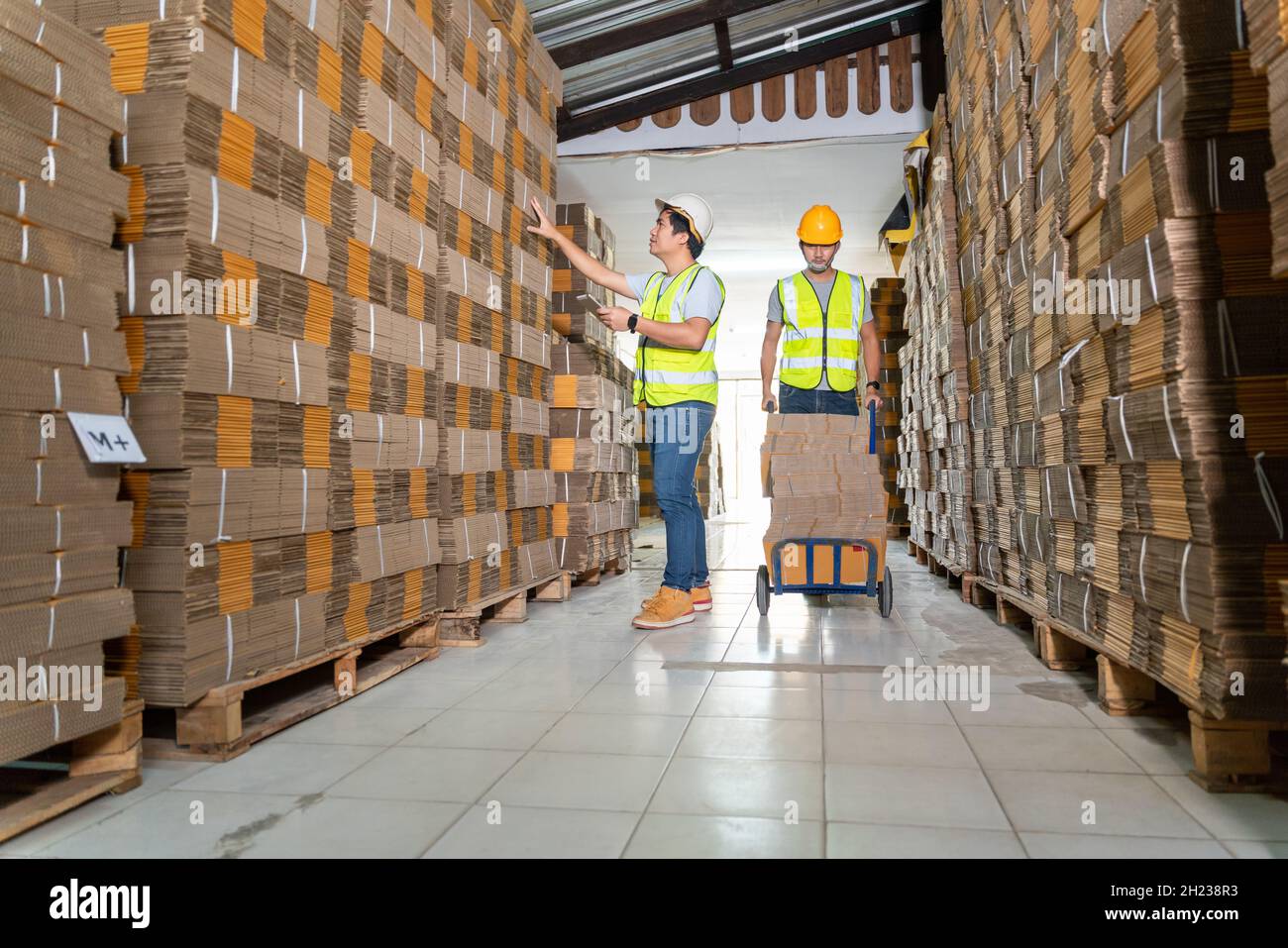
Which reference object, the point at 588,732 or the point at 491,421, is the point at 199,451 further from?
the point at 491,421

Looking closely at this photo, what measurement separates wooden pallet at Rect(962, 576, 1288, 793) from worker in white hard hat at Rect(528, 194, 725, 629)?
1.97m

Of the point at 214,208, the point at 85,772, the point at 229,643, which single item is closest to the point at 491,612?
the point at 229,643

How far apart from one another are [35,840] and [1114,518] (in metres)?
3.66

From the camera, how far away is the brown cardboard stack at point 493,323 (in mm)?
5008

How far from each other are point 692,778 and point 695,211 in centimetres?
414

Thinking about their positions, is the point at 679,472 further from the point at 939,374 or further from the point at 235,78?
the point at 235,78

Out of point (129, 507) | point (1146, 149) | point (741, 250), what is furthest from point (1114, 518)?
point (741, 250)

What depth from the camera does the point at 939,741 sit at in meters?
3.14

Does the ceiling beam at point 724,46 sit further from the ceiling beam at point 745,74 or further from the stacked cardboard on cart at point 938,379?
the stacked cardboard on cart at point 938,379

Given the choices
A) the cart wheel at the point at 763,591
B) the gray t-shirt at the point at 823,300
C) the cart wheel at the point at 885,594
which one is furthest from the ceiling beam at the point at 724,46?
the cart wheel at the point at 885,594

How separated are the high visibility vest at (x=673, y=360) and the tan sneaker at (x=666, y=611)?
1189mm

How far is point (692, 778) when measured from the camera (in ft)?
9.18

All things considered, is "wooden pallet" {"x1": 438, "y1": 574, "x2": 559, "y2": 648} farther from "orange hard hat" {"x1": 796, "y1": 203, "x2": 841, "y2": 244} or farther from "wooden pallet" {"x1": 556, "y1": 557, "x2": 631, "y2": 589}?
"orange hard hat" {"x1": 796, "y1": 203, "x2": 841, "y2": 244}

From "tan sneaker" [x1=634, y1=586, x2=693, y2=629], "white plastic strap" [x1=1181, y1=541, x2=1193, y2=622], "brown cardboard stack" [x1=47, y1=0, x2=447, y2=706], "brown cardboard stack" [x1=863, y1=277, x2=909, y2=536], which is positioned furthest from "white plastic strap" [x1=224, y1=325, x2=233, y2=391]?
"brown cardboard stack" [x1=863, y1=277, x2=909, y2=536]
